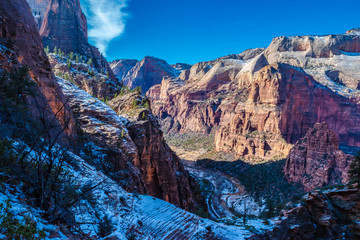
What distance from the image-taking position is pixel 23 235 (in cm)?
364

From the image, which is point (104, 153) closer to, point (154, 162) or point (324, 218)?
point (154, 162)

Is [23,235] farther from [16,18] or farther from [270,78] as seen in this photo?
[270,78]

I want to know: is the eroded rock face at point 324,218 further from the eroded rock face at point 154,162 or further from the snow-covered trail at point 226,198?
the eroded rock face at point 154,162

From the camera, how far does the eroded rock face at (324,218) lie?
1401 centimetres

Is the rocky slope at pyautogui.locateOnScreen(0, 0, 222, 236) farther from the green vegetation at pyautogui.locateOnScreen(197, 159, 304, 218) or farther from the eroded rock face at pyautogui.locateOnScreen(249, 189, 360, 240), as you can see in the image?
the green vegetation at pyautogui.locateOnScreen(197, 159, 304, 218)

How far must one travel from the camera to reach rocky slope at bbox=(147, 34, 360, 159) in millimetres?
63938

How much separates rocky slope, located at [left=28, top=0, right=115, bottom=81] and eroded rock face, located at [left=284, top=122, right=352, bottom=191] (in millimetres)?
48925

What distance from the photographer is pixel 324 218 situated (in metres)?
14.6

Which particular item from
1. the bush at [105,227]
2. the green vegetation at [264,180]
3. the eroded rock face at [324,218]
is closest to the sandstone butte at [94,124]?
the bush at [105,227]

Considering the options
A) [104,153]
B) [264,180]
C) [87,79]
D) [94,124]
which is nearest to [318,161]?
[264,180]

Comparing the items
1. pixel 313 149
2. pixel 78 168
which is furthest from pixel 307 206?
pixel 313 149

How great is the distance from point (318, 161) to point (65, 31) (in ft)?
231

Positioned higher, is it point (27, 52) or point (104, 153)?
point (27, 52)

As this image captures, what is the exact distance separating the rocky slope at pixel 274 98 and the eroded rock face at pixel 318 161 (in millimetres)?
15723
